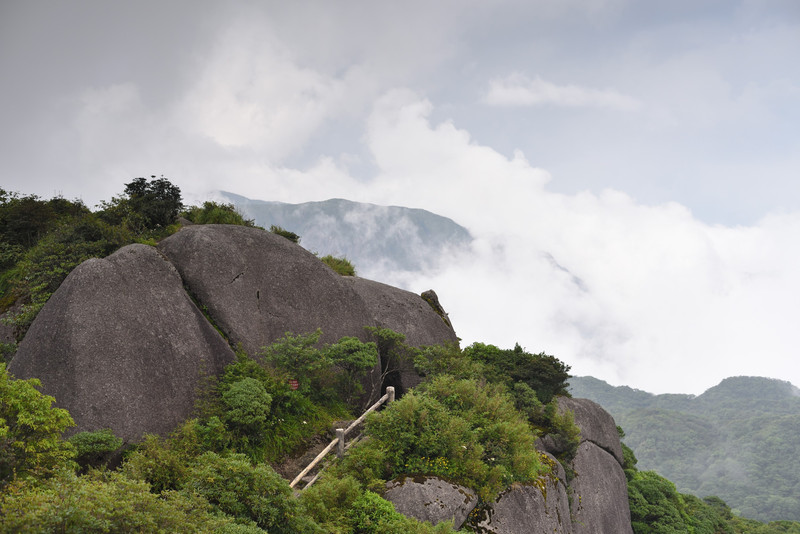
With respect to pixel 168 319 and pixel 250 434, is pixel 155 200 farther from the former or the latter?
pixel 250 434

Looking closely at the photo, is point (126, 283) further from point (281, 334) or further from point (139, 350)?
point (281, 334)

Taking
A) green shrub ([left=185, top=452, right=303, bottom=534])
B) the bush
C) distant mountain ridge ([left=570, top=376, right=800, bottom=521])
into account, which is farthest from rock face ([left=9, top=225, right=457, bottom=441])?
distant mountain ridge ([left=570, top=376, right=800, bottom=521])

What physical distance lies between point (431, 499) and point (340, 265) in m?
19.0

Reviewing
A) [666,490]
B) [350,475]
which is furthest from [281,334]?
[666,490]

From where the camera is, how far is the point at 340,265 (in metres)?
30.1

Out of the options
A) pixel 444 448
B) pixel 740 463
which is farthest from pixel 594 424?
pixel 740 463

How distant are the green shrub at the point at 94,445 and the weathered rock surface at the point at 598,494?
1743 cm

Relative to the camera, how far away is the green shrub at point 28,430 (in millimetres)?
9047

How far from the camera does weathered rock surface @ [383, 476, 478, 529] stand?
12555mm

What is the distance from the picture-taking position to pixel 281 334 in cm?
1989

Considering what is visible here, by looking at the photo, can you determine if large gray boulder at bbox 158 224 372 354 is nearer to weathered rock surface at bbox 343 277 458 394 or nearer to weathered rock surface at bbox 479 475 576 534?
weathered rock surface at bbox 343 277 458 394

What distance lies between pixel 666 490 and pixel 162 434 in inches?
1262

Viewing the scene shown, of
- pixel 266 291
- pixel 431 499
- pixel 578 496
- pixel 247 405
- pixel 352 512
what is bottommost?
pixel 352 512

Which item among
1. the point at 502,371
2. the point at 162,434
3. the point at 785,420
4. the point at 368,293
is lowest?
the point at 162,434
